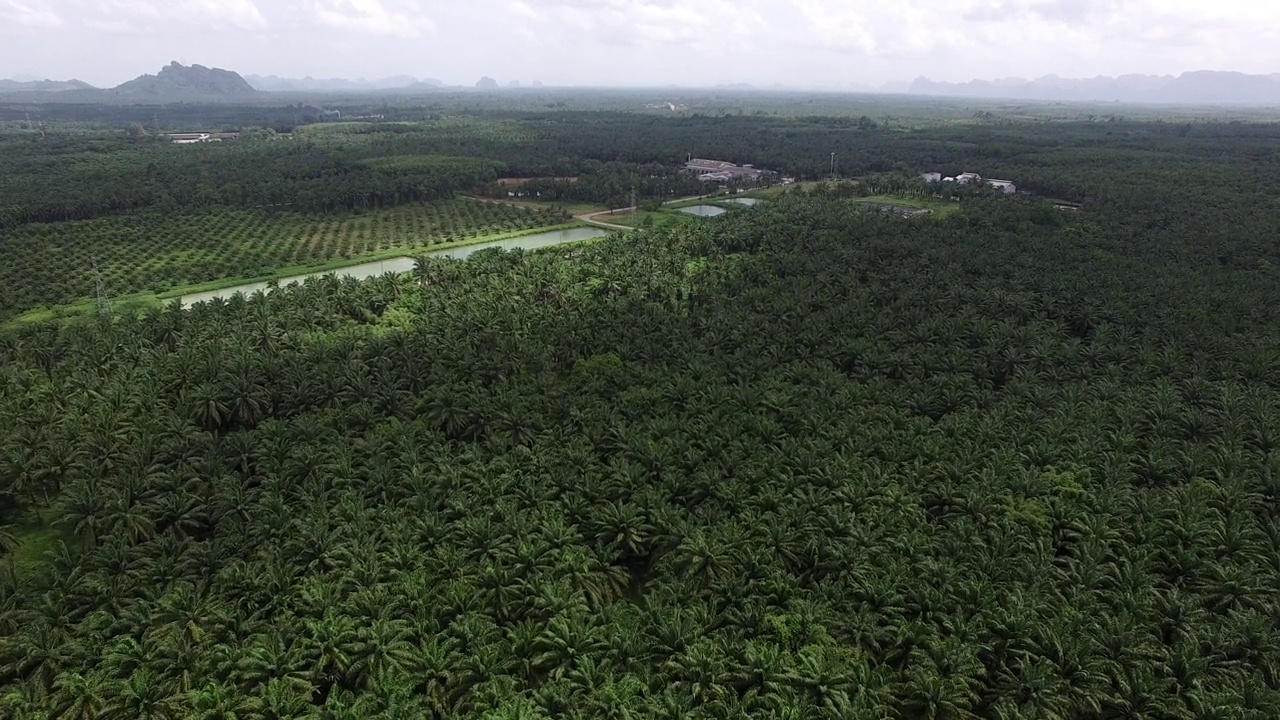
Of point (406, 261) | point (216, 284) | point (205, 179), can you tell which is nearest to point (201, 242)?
point (216, 284)

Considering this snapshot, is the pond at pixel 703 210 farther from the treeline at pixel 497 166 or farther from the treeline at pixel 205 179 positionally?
the treeline at pixel 205 179

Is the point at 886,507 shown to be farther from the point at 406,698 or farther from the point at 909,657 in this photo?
the point at 406,698

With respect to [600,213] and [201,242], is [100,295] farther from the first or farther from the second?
[600,213]

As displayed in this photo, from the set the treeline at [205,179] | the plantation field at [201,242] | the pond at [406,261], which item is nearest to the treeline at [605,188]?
the plantation field at [201,242]

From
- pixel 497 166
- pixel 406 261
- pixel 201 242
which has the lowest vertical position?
pixel 406 261

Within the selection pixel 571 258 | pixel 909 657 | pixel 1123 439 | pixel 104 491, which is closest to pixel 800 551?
pixel 909 657
